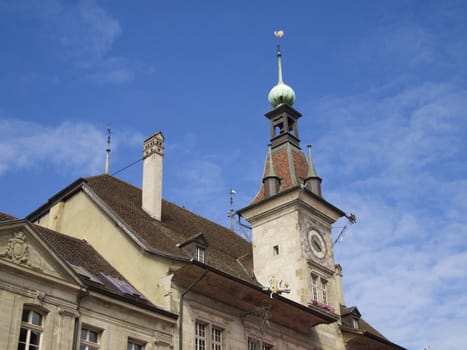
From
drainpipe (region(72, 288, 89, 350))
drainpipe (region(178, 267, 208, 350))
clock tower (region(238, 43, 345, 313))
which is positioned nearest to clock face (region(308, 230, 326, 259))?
clock tower (region(238, 43, 345, 313))

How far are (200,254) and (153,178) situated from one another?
16.1 ft

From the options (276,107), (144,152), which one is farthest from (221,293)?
(276,107)

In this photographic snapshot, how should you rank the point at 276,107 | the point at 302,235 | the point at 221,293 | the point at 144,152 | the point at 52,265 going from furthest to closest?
the point at 276,107 < the point at 302,235 < the point at 144,152 < the point at 221,293 < the point at 52,265

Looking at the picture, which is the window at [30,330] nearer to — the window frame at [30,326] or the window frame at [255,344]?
the window frame at [30,326]

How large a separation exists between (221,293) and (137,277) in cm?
337

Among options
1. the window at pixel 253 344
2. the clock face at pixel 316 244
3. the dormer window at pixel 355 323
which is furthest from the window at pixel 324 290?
the window at pixel 253 344

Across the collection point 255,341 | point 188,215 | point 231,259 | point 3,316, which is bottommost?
point 3,316

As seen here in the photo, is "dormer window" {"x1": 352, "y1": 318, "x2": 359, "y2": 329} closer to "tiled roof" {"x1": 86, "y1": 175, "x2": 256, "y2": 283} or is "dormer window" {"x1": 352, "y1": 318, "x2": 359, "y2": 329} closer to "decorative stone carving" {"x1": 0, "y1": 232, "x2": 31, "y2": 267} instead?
"tiled roof" {"x1": 86, "y1": 175, "x2": 256, "y2": 283}

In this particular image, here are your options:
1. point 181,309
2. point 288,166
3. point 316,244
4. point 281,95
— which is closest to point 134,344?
point 181,309

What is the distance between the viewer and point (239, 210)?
39.6 metres

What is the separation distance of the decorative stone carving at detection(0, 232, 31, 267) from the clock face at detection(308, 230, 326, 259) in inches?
673

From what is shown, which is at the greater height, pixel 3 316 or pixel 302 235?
pixel 302 235

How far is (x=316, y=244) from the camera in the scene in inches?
1506

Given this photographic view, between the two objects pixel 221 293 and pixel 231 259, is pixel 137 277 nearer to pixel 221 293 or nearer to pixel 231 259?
pixel 221 293
